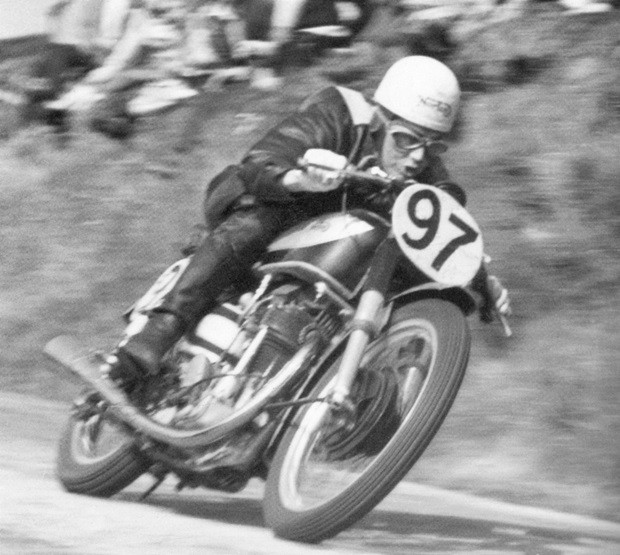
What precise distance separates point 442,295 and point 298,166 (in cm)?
62

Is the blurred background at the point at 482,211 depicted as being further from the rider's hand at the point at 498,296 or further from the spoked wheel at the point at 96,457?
the spoked wheel at the point at 96,457

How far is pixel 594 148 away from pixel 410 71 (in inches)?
113

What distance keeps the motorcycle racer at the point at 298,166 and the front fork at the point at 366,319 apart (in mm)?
368

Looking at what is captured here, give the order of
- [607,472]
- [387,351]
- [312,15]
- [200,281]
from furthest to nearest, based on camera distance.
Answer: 1. [312,15]
2. [607,472]
3. [200,281]
4. [387,351]

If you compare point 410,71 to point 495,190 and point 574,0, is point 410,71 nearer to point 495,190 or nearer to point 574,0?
point 495,190

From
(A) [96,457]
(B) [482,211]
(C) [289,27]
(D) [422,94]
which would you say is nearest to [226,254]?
(D) [422,94]

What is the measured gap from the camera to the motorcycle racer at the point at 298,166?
5.63 metres

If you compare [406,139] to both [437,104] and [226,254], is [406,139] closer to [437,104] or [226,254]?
[437,104]

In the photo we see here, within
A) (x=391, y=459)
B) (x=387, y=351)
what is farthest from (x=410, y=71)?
(x=391, y=459)

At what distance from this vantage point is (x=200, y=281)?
5742 mm

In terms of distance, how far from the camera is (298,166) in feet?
18.1

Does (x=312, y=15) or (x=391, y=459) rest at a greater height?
(x=391, y=459)

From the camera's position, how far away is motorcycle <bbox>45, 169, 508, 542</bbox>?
200 inches

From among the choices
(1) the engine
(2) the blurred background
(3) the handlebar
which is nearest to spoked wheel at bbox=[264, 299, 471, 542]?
(1) the engine
